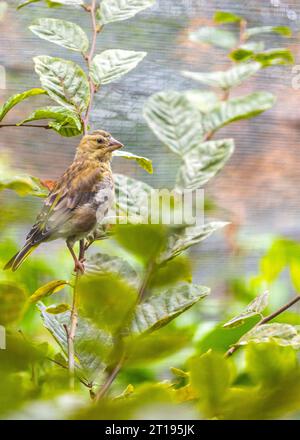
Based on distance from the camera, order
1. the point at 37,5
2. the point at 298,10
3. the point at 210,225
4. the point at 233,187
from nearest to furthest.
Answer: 1. the point at 210,225
2. the point at 37,5
3. the point at 298,10
4. the point at 233,187

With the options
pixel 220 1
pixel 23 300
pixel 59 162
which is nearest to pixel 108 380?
pixel 23 300

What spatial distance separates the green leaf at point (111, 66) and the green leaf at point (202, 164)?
10 centimetres

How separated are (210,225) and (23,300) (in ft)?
0.27

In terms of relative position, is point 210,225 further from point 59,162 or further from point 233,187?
point 233,187

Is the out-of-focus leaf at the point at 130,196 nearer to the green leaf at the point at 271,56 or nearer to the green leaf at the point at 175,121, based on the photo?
the green leaf at the point at 175,121

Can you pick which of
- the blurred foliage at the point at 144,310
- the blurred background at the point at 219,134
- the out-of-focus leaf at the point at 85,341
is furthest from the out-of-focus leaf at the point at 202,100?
the blurred background at the point at 219,134

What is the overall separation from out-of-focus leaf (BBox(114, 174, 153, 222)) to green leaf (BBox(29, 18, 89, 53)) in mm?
90

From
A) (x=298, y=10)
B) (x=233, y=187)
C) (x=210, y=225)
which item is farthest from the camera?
(x=233, y=187)

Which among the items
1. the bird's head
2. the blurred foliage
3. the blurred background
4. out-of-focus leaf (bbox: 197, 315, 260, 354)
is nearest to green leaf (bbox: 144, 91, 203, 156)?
the blurred foliage

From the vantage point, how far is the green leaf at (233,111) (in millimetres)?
290

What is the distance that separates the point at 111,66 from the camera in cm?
36

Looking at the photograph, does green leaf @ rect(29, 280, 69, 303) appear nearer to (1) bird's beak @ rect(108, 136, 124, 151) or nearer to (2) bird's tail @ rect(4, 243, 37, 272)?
(2) bird's tail @ rect(4, 243, 37, 272)

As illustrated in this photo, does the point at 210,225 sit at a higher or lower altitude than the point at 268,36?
lower
